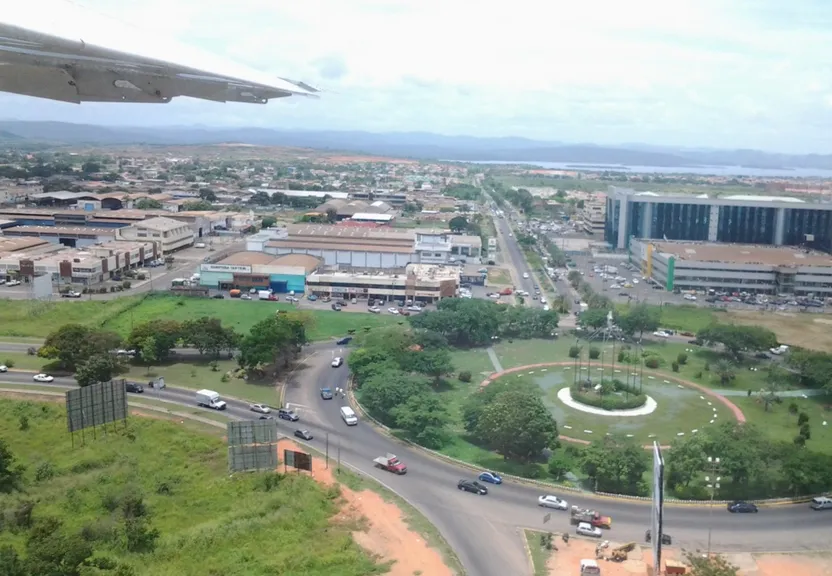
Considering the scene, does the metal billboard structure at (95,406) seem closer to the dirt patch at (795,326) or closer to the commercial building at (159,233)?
the dirt patch at (795,326)

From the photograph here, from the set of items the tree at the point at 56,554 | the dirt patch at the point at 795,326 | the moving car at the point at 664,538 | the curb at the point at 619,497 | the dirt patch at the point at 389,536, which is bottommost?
the curb at the point at 619,497

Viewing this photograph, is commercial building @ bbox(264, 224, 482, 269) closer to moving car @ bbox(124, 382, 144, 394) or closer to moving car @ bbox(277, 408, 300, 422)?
moving car @ bbox(124, 382, 144, 394)

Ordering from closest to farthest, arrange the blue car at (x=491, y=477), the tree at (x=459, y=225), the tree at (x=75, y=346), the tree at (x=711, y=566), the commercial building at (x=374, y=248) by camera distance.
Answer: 1. the tree at (x=711, y=566)
2. the blue car at (x=491, y=477)
3. the tree at (x=75, y=346)
4. the commercial building at (x=374, y=248)
5. the tree at (x=459, y=225)

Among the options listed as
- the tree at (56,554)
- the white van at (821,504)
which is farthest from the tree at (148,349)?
the white van at (821,504)

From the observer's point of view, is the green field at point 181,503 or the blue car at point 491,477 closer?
the green field at point 181,503

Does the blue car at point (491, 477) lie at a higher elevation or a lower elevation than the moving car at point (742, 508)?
higher

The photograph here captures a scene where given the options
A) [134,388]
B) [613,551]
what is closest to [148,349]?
[134,388]

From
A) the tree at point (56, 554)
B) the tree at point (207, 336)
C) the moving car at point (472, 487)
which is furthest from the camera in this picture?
the tree at point (207, 336)

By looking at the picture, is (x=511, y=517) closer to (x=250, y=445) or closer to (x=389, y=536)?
(x=389, y=536)
